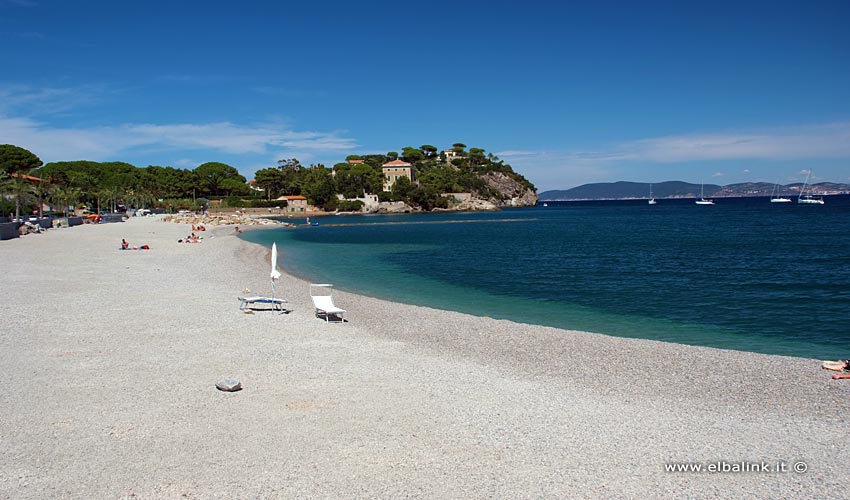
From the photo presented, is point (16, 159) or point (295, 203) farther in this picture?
point (295, 203)

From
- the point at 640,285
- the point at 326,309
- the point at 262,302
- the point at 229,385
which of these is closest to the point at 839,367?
the point at 229,385

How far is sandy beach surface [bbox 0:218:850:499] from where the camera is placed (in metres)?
5.93

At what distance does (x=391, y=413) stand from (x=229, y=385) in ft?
8.37

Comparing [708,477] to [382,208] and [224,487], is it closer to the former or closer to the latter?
[224,487]

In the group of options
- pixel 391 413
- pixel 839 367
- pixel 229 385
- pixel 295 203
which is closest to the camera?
pixel 391 413

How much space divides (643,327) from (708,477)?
9991 mm

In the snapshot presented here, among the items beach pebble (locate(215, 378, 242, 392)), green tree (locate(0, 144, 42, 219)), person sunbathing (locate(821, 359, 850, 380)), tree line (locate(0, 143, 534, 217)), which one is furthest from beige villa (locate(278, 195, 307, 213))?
person sunbathing (locate(821, 359, 850, 380))

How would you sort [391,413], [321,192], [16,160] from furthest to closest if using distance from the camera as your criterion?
[321,192], [16,160], [391,413]

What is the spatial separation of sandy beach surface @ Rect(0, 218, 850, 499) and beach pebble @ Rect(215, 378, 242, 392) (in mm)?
153

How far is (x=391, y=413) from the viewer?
7867mm

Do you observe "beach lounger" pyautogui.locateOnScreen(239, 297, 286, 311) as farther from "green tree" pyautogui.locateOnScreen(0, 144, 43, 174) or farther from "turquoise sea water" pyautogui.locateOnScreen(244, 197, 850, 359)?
"green tree" pyautogui.locateOnScreen(0, 144, 43, 174)

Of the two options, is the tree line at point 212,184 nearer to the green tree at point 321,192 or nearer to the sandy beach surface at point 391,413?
the green tree at point 321,192

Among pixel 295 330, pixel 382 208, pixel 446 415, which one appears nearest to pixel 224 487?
pixel 446 415

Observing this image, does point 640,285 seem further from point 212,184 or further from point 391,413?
point 212,184
